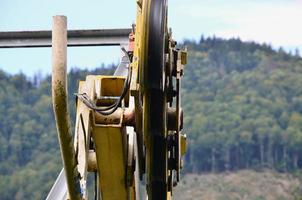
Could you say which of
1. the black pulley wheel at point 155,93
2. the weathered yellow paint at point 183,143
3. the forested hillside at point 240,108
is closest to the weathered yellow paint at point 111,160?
the weathered yellow paint at point 183,143

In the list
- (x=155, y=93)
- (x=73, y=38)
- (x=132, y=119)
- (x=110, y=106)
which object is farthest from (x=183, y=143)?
(x=73, y=38)

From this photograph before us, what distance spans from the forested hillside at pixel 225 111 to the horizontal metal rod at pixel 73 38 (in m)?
33.3

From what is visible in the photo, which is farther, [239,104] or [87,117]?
[239,104]

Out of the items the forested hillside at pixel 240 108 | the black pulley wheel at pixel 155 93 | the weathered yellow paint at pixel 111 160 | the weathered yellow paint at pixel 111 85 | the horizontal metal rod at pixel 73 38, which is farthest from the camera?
the forested hillside at pixel 240 108

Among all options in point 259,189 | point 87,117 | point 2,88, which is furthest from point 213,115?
point 87,117

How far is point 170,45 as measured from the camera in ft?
16.4

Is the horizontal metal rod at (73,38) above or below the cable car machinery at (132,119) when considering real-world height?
above

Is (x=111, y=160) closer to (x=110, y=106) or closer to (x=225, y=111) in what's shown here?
(x=110, y=106)

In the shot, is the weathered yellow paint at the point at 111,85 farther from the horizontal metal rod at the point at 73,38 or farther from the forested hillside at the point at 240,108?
the forested hillside at the point at 240,108

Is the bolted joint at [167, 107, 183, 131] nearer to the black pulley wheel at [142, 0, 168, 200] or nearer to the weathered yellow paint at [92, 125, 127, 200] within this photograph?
the black pulley wheel at [142, 0, 168, 200]

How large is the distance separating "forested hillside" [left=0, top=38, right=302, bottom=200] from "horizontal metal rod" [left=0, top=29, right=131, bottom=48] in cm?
3328

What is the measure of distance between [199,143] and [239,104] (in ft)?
14.7

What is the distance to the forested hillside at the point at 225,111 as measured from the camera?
4481 centimetres

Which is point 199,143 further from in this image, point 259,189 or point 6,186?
point 6,186
